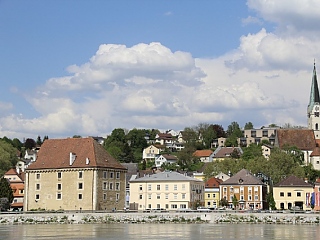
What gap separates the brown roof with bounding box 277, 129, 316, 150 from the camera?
150 m

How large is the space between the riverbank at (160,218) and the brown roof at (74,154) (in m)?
14.7

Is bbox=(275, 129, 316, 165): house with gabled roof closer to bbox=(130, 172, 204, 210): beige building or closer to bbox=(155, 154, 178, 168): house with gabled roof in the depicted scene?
bbox=(155, 154, 178, 168): house with gabled roof

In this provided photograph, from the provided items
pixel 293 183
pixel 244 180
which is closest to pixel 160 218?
pixel 244 180

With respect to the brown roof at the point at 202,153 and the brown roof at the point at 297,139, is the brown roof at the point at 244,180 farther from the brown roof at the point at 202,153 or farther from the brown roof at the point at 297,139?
the brown roof at the point at 202,153

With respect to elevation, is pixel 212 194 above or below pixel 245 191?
below

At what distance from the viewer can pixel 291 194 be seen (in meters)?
104

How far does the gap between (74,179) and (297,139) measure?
73.7 m

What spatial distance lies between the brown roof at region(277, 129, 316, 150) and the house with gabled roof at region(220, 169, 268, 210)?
47.1m

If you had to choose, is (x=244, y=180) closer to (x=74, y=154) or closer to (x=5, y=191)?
(x=74, y=154)

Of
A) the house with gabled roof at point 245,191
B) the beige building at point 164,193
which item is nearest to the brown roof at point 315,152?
the house with gabled roof at point 245,191

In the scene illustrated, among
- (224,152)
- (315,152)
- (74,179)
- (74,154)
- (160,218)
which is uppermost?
(224,152)

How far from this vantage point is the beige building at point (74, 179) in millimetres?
91750

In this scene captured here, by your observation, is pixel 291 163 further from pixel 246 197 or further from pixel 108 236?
pixel 108 236

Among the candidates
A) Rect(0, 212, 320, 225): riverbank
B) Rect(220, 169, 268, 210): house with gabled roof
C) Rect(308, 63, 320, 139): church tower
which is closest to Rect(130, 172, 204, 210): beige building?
Rect(220, 169, 268, 210): house with gabled roof
